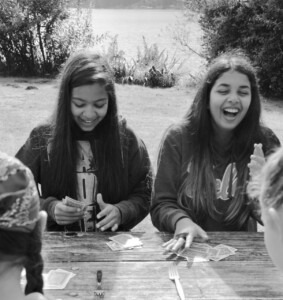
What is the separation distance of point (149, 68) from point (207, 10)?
7.45ft

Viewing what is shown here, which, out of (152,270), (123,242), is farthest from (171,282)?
(123,242)

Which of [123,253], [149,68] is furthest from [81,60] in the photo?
[149,68]

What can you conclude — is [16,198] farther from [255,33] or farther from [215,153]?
[255,33]

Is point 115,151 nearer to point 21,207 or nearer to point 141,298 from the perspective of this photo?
point 141,298

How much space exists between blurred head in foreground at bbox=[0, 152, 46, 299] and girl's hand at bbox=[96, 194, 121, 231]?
135 centimetres

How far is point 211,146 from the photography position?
11.1 ft

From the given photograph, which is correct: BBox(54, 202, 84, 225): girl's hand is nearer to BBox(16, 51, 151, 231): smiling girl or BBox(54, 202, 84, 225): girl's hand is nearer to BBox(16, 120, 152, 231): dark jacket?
BBox(16, 51, 151, 231): smiling girl

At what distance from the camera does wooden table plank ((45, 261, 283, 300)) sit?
233 centimetres

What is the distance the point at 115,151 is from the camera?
3.36 meters

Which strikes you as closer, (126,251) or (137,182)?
(126,251)

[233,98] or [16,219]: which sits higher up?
[16,219]

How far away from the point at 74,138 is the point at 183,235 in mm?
967

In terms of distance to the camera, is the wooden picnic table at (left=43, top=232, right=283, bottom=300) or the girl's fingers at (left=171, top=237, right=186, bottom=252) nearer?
the wooden picnic table at (left=43, top=232, right=283, bottom=300)

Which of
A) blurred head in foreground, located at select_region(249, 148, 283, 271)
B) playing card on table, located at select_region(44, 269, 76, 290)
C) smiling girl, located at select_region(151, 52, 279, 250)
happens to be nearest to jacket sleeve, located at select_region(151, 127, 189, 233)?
smiling girl, located at select_region(151, 52, 279, 250)
